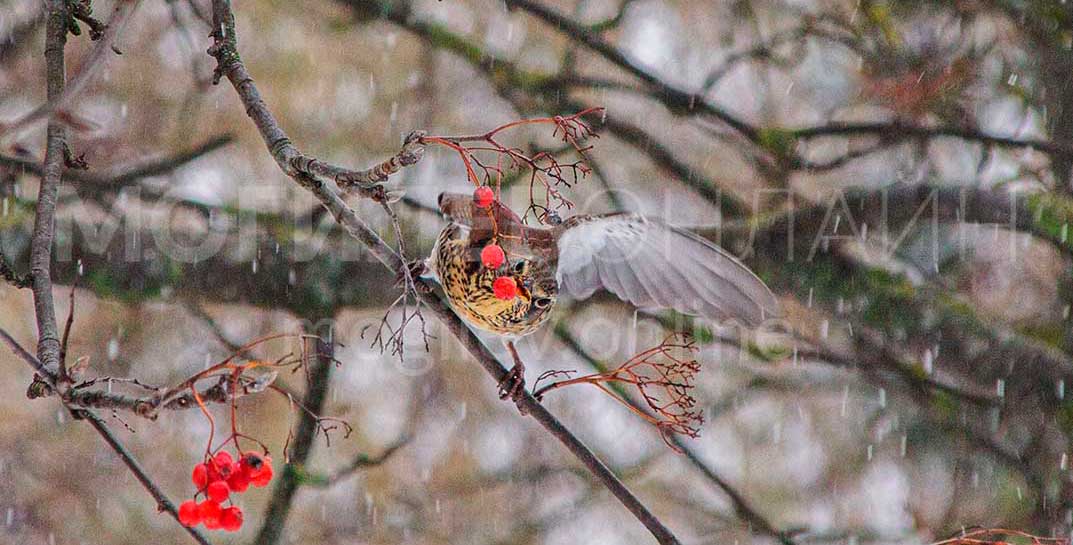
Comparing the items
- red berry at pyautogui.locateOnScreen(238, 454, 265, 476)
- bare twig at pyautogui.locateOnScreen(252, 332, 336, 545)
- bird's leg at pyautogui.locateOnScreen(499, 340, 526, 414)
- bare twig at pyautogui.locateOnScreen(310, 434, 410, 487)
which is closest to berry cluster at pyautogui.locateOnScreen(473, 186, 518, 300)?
bird's leg at pyautogui.locateOnScreen(499, 340, 526, 414)

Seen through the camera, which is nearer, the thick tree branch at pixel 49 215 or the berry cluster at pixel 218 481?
the thick tree branch at pixel 49 215

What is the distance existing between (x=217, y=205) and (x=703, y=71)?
5.98ft

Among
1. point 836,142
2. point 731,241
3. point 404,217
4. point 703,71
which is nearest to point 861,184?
point 836,142

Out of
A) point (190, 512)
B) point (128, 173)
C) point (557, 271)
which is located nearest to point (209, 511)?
point (190, 512)

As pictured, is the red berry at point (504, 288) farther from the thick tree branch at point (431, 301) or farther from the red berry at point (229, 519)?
the red berry at point (229, 519)

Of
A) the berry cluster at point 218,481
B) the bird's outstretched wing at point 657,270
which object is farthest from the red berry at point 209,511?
the bird's outstretched wing at point 657,270

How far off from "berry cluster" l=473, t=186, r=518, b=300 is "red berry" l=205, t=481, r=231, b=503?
44cm

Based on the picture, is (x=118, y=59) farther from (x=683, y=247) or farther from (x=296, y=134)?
(x=683, y=247)

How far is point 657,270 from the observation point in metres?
1.80

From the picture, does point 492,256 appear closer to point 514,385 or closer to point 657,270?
point 514,385

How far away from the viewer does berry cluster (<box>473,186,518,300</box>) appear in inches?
46.2

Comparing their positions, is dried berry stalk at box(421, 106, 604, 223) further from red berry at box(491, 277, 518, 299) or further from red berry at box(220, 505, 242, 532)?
red berry at box(220, 505, 242, 532)

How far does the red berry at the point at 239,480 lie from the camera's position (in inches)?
44.4

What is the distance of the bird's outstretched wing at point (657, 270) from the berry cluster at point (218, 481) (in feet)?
2.34
